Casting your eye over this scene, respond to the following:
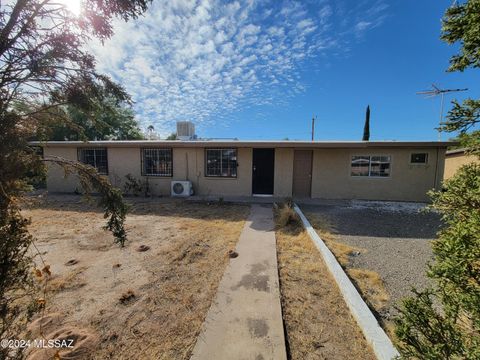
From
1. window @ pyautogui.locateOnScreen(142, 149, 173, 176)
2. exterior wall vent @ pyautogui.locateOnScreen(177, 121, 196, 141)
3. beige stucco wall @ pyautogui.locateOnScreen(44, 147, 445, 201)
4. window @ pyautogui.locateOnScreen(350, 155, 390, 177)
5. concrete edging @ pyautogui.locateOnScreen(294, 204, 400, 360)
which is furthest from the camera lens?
exterior wall vent @ pyautogui.locateOnScreen(177, 121, 196, 141)

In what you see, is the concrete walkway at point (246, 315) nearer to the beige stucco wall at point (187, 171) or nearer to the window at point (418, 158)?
the beige stucco wall at point (187, 171)

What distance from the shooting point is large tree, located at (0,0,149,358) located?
1627mm

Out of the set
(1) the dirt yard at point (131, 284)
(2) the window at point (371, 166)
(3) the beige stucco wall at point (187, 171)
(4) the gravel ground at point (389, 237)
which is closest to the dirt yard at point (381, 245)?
(4) the gravel ground at point (389, 237)

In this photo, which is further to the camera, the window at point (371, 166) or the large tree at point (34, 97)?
the window at point (371, 166)

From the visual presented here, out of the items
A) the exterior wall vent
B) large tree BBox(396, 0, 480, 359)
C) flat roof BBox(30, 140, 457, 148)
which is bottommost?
large tree BBox(396, 0, 480, 359)

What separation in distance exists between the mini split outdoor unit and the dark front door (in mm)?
3041

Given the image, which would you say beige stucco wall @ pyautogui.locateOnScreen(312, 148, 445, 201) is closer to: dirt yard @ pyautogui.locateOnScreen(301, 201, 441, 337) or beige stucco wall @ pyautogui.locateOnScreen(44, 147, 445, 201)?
beige stucco wall @ pyautogui.locateOnScreen(44, 147, 445, 201)

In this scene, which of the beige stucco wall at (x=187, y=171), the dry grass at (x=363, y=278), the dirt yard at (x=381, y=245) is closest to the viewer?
the dry grass at (x=363, y=278)

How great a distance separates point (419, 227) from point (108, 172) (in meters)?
12.7

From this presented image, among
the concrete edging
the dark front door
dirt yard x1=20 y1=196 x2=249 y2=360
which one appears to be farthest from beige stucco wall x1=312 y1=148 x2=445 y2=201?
the concrete edging

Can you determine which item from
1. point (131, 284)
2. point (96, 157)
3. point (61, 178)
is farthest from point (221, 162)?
point (61, 178)

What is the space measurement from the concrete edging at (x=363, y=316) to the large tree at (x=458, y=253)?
43 cm

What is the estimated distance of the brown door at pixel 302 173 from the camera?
32.6ft

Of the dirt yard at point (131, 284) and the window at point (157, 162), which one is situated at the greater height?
the window at point (157, 162)
